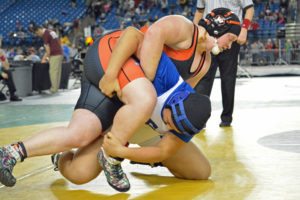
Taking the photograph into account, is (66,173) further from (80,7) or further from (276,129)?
(80,7)

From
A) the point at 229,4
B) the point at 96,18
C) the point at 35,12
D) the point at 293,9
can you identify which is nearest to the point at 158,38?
the point at 229,4

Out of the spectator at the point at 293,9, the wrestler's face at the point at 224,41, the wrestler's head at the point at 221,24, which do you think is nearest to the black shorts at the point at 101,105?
the wrestler's face at the point at 224,41

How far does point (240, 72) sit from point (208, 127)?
859 cm

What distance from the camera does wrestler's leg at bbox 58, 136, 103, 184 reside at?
240 cm

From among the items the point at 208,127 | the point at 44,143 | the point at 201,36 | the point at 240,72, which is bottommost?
the point at 240,72

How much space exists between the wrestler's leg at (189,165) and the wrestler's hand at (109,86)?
19.9 inches

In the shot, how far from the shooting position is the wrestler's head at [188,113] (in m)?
2.07

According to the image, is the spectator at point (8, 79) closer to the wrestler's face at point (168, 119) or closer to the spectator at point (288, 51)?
the wrestler's face at point (168, 119)

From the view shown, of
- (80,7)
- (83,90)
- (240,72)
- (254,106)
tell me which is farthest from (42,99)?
(80,7)

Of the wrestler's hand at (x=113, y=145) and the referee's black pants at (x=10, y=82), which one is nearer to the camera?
the wrestler's hand at (x=113, y=145)

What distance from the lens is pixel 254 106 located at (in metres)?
5.92

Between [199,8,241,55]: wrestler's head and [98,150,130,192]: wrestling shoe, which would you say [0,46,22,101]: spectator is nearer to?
[199,8,241,55]: wrestler's head

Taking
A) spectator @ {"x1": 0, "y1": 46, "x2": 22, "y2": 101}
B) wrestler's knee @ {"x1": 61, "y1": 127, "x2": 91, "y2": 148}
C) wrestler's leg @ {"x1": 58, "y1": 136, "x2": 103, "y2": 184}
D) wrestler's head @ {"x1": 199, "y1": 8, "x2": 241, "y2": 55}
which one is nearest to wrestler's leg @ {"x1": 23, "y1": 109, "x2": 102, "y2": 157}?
wrestler's knee @ {"x1": 61, "y1": 127, "x2": 91, "y2": 148}

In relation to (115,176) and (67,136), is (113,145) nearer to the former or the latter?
(115,176)
